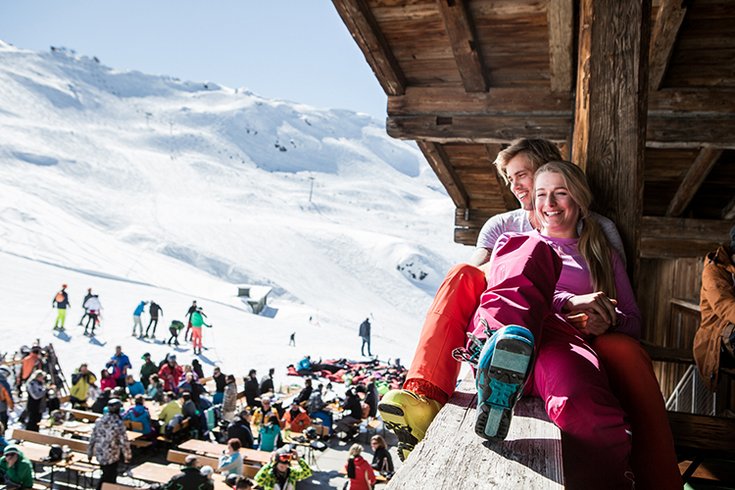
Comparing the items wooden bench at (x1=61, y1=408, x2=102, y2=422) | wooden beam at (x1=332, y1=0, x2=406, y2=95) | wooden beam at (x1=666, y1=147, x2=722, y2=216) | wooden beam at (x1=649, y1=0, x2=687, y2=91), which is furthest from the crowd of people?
wooden beam at (x1=649, y1=0, x2=687, y2=91)

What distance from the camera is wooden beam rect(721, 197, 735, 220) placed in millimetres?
6217

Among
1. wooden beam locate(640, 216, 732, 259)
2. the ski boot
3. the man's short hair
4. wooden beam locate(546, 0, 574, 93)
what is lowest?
the ski boot

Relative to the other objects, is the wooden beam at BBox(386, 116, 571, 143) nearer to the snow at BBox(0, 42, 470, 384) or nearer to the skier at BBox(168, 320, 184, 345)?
the snow at BBox(0, 42, 470, 384)

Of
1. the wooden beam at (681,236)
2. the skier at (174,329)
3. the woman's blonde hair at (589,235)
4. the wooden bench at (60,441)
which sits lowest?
the wooden bench at (60,441)

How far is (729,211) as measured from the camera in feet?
20.8

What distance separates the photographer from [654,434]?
1745 mm

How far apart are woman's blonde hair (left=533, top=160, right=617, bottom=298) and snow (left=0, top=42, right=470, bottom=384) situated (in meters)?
16.1

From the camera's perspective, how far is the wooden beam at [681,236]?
6539 millimetres

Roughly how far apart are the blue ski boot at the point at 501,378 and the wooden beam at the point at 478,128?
3.18 m

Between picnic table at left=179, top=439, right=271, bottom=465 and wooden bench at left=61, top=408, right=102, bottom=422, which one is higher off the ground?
wooden bench at left=61, top=408, right=102, bottom=422

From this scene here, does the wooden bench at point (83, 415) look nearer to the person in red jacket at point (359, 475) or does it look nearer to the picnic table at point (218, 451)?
the picnic table at point (218, 451)

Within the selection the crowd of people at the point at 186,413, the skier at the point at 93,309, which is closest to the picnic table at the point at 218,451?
the crowd of people at the point at 186,413

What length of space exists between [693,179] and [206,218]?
6984cm

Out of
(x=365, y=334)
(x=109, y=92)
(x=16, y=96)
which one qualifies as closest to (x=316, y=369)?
(x=365, y=334)
